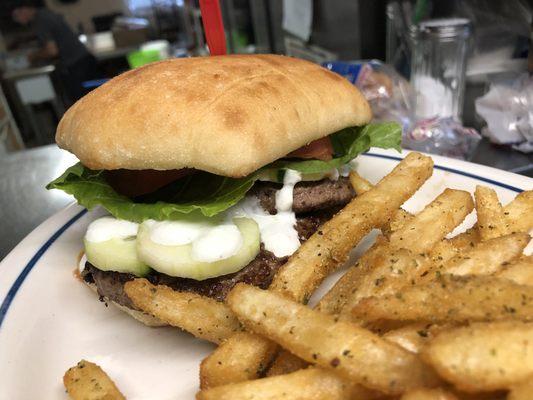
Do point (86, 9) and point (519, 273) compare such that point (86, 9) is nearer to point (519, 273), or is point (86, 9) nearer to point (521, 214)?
point (521, 214)

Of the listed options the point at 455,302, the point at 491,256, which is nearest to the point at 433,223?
the point at 491,256

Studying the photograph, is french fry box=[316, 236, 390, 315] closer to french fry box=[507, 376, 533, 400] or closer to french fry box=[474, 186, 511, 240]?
french fry box=[474, 186, 511, 240]

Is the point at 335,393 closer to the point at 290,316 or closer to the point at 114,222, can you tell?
the point at 290,316

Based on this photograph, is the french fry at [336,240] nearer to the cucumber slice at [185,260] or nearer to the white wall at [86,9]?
the cucumber slice at [185,260]

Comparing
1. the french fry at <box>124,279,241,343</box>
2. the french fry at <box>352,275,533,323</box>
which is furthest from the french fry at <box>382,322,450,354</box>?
the french fry at <box>124,279,241,343</box>

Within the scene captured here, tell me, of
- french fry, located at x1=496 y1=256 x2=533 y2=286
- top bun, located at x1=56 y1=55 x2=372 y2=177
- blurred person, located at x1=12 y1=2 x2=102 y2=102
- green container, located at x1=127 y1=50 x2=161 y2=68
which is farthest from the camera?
blurred person, located at x1=12 y1=2 x2=102 y2=102

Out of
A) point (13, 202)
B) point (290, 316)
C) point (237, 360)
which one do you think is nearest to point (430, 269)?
point (290, 316)

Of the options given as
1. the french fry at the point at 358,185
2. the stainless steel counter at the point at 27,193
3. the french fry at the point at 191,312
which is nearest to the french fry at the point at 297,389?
the french fry at the point at 191,312
